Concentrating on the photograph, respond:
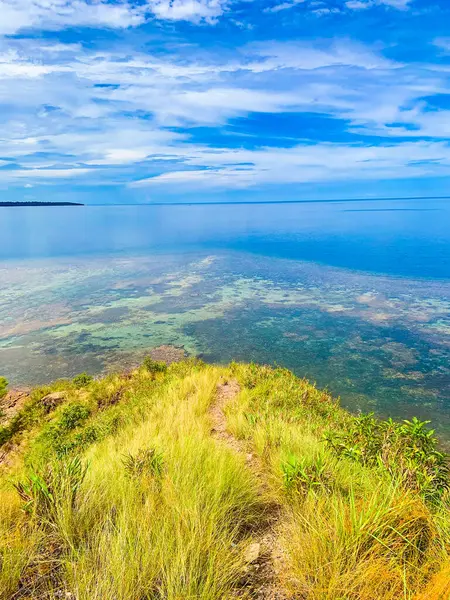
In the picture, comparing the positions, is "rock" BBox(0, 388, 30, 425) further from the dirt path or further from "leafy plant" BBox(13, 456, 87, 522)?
the dirt path

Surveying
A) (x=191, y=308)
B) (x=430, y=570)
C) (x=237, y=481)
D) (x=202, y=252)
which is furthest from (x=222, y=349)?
(x=202, y=252)

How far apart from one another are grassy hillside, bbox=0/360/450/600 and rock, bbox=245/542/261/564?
2 cm

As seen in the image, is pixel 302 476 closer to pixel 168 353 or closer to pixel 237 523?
pixel 237 523

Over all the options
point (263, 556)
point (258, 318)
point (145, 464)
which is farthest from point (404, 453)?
point (258, 318)

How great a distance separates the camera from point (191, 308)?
81.2 feet

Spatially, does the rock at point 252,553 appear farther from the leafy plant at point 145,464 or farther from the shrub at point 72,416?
the shrub at point 72,416

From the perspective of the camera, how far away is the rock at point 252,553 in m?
3.00

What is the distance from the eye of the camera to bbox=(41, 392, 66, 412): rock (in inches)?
477

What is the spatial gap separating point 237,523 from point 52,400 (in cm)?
1120

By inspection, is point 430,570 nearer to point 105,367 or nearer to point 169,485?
point 169,485

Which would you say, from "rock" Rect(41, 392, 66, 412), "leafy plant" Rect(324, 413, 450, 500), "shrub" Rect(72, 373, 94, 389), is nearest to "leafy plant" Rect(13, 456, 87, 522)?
"leafy plant" Rect(324, 413, 450, 500)

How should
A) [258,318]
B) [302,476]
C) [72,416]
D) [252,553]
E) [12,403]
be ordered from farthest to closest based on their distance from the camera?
[258,318] → [12,403] → [72,416] → [302,476] → [252,553]

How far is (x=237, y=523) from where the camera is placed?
3.40 meters

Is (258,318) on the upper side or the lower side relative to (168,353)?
upper
